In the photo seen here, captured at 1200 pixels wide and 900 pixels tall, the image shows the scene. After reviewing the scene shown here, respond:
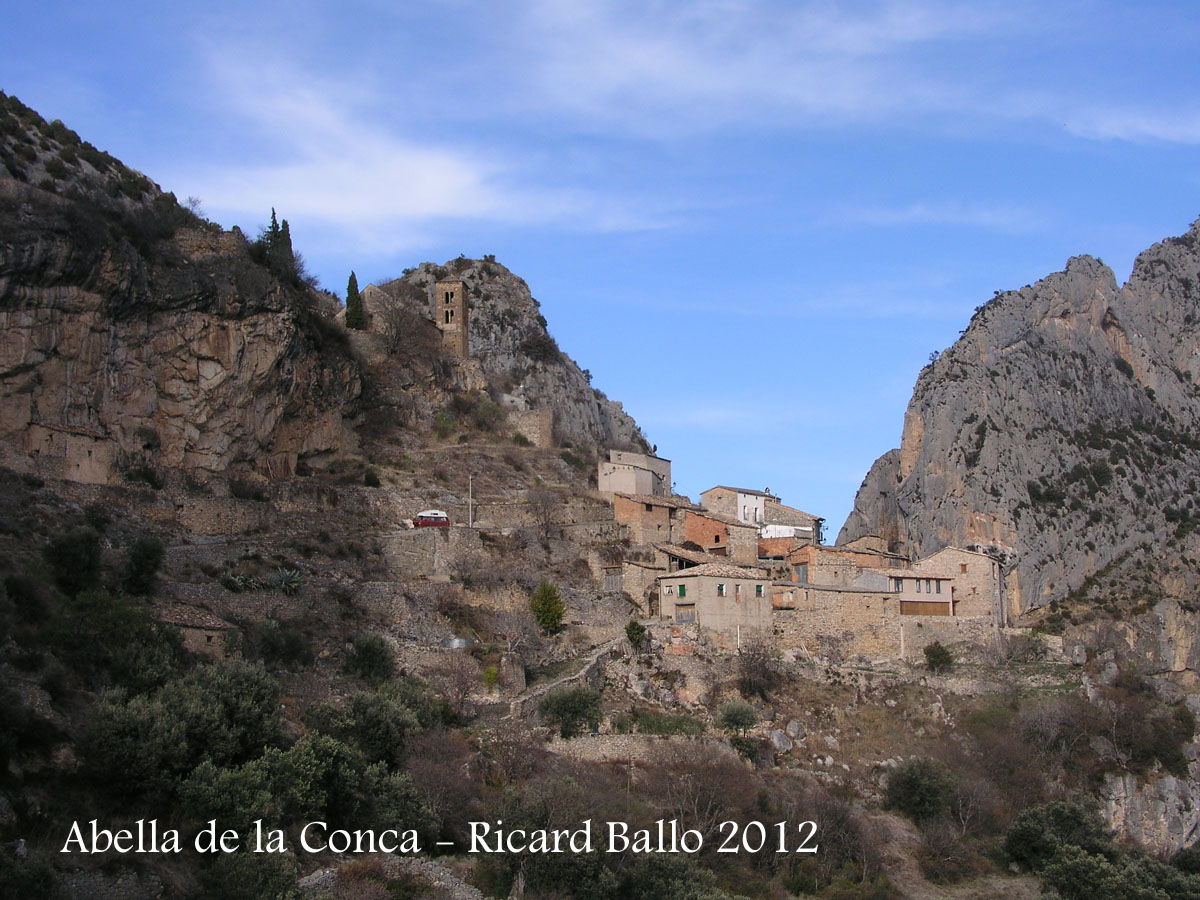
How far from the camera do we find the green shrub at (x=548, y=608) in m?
44.2

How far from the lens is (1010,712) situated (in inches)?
1811

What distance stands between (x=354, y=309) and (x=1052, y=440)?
39076 mm

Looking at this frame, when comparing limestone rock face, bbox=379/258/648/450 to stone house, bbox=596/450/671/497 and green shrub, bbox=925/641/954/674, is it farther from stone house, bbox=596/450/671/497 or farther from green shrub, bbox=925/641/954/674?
green shrub, bbox=925/641/954/674

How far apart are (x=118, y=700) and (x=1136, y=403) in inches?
2755

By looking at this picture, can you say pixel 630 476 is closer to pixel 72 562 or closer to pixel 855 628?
pixel 855 628

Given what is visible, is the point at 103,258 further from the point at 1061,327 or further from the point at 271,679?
the point at 1061,327

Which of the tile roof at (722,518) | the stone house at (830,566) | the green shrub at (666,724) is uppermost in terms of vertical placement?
the tile roof at (722,518)

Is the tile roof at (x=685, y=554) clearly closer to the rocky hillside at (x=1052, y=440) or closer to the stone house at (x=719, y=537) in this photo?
the stone house at (x=719, y=537)

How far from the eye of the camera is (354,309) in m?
66.5

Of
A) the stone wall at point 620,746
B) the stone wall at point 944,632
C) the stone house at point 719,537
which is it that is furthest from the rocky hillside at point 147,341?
the stone wall at point 944,632

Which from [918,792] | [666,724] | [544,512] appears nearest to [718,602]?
[666,724]

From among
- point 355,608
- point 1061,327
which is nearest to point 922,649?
point 355,608

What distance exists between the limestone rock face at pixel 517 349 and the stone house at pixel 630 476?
200 inches

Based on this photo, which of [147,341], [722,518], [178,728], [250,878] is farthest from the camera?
[722,518]
